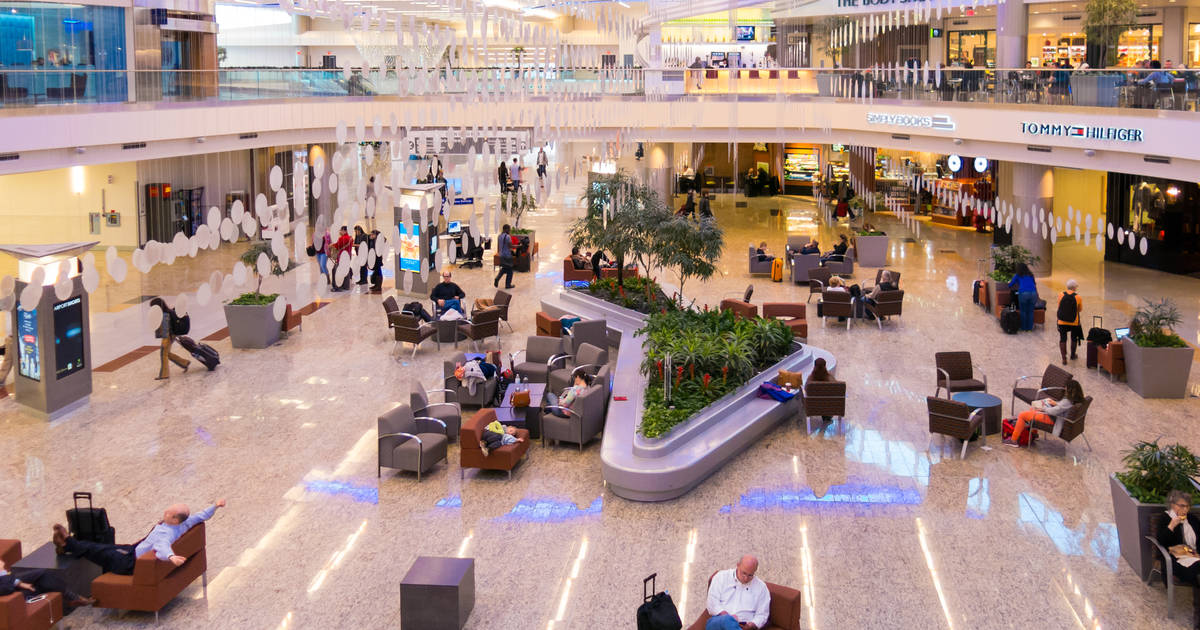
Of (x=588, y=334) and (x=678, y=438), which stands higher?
(x=588, y=334)

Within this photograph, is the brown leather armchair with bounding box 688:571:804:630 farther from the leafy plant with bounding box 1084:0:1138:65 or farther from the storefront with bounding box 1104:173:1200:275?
the leafy plant with bounding box 1084:0:1138:65

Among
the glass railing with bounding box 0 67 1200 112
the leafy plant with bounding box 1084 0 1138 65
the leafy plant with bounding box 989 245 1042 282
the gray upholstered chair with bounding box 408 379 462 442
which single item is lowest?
the gray upholstered chair with bounding box 408 379 462 442

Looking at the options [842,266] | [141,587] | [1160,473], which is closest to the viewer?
[141,587]

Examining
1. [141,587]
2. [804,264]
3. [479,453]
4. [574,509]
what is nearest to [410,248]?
[804,264]

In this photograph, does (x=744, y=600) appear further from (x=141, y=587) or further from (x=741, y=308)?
(x=741, y=308)

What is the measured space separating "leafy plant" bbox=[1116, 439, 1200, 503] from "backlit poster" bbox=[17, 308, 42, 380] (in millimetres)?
11920

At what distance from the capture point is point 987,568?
10055 mm

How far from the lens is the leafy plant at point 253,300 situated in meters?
17.8

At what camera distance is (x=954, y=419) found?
12.8 meters

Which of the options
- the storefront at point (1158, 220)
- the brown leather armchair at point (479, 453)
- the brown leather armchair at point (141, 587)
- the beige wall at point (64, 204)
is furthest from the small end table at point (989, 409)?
the beige wall at point (64, 204)

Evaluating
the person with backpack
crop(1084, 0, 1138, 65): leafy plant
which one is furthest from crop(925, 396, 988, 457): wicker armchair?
crop(1084, 0, 1138, 65): leafy plant

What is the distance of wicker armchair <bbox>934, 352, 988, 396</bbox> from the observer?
1429 cm

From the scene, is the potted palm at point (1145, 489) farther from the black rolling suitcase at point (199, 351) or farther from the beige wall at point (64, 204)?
the beige wall at point (64, 204)

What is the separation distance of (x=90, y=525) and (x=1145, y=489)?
8.69m
